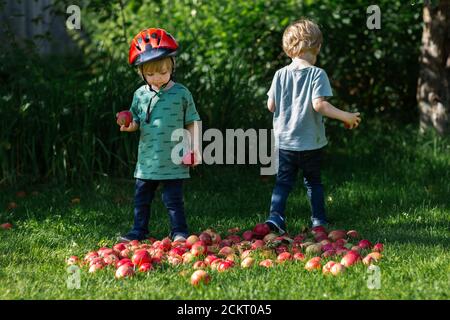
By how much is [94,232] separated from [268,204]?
1395 millimetres

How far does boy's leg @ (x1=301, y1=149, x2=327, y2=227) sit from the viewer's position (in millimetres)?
5258

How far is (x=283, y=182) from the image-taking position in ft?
17.5

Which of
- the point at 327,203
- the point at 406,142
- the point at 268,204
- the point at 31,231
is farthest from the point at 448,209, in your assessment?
the point at 31,231

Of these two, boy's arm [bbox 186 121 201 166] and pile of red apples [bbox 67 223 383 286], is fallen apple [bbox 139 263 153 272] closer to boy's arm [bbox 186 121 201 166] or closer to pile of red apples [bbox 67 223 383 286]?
pile of red apples [bbox 67 223 383 286]

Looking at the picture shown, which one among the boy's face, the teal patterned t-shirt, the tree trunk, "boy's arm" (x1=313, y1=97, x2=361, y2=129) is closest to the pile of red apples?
the teal patterned t-shirt

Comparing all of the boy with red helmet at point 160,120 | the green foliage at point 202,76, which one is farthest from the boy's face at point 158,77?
the green foliage at point 202,76

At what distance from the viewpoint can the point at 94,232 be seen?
522cm

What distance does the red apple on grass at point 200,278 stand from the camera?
3.90m

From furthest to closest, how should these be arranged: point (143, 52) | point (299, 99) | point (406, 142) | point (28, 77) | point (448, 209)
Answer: point (406, 142) → point (28, 77) → point (448, 209) → point (299, 99) → point (143, 52)

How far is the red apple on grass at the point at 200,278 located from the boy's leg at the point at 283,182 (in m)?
1.34

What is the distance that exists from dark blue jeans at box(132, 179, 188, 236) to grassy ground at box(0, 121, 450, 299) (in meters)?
0.18
